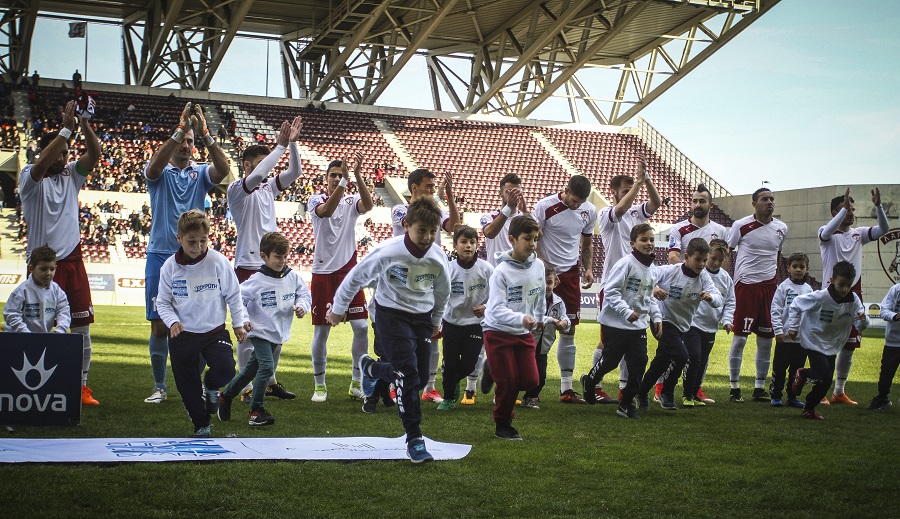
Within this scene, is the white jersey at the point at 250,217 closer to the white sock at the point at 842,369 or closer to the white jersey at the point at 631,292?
the white jersey at the point at 631,292

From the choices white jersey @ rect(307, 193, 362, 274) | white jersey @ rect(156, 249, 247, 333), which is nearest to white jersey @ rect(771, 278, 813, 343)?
white jersey @ rect(307, 193, 362, 274)

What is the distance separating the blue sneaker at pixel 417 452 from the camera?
5.96 m

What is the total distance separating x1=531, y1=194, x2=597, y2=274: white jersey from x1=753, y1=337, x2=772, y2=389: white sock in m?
2.56

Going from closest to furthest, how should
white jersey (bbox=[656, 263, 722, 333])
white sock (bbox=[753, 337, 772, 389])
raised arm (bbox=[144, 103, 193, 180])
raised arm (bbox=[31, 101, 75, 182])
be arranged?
1. raised arm (bbox=[31, 101, 75, 182])
2. raised arm (bbox=[144, 103, 193, 180])
3. white jersey (bbox=[656, 263, 722, 333])
4. white sock (bbox=[753, 337, 772, 389])

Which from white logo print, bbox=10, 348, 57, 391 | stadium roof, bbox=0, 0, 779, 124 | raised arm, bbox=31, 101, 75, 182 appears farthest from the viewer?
stadium roof, bbox=0, 0, 779, 124

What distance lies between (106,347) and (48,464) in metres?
9.27

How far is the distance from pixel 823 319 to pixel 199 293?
244 inches

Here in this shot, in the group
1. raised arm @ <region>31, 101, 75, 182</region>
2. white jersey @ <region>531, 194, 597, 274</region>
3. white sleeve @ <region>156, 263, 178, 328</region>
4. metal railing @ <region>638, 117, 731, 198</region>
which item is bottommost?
white sleeve @ <region>156, 263, 178, 328</region>

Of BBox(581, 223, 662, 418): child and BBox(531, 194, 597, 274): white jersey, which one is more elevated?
BBox(531, 194, 597, 274): white jersey

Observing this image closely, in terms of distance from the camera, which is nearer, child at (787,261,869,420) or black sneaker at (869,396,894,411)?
child at (787,261,869,420)

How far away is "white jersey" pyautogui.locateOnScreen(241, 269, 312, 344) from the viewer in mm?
7754

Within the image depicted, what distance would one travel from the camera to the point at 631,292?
8.89 metres

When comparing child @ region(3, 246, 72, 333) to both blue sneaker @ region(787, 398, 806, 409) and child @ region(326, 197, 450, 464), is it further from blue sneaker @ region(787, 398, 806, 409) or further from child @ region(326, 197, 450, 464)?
blue sneaker @ region(787, 398, 806, 409)

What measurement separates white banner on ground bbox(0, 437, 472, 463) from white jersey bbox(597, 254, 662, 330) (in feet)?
8.62
